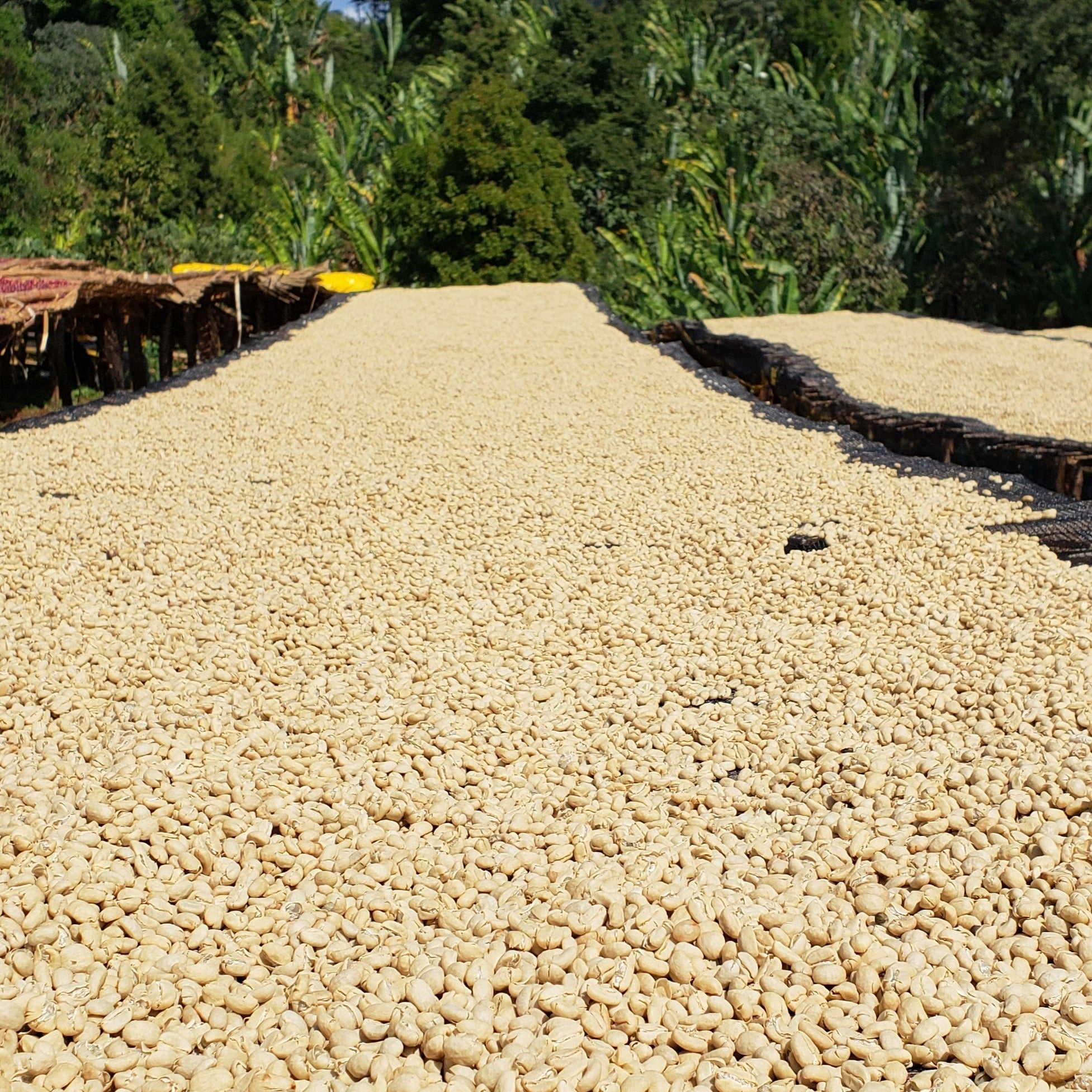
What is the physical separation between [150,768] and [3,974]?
2.85 ft

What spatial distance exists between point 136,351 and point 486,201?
758cm

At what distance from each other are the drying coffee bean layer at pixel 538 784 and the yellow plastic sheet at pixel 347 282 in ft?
34.1

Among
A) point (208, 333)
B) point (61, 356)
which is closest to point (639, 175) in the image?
point (208, 333)

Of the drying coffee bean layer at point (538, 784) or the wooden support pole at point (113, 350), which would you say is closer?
the drying coffee bean layer at point (538, 784)

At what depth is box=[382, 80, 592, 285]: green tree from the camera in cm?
1609

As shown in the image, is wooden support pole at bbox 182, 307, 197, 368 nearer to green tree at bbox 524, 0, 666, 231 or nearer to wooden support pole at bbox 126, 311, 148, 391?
wooden support pole at bbox 126, 311, 148, 391

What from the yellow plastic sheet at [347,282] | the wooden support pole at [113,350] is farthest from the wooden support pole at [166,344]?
the yellow plastic sheet at [347,282]

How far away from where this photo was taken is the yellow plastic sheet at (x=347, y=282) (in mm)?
16125

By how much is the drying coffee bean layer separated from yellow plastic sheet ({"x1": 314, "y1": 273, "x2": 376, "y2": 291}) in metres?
10.4

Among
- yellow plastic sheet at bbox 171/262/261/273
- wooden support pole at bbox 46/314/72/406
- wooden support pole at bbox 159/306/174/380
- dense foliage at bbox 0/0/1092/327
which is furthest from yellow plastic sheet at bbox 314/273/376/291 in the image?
wooden support pole at bbox 46/314/72/406

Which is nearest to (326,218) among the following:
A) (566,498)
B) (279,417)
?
(279,417)

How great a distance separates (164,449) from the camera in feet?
22.4

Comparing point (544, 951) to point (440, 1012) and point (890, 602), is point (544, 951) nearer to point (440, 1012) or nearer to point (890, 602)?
point (440, 1012)

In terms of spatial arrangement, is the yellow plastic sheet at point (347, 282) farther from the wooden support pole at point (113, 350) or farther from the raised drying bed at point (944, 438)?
the raised drying bed at point (944, 438)
